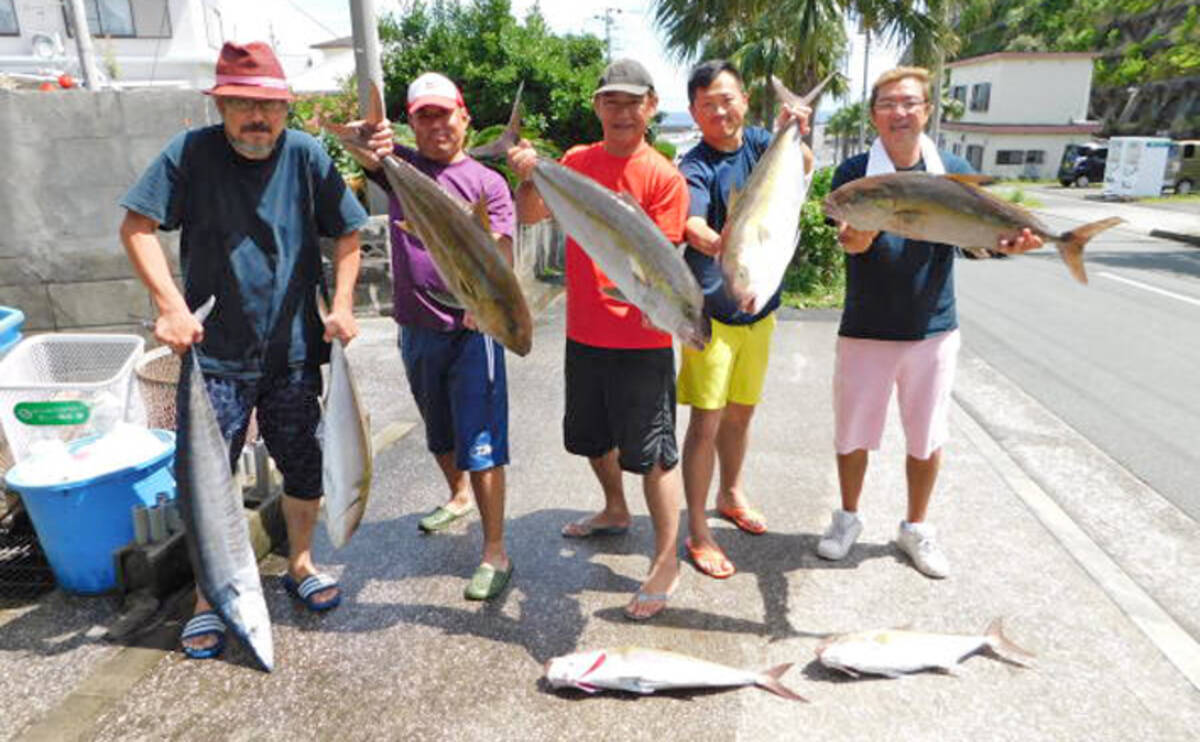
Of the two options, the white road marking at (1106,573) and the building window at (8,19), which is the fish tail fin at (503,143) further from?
the building window at (8,19)

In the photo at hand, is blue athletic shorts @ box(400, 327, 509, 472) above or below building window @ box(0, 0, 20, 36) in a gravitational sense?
below

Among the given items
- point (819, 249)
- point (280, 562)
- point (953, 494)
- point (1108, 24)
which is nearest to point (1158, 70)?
point (1108, 24)

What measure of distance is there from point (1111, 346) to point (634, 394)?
26.2 feet

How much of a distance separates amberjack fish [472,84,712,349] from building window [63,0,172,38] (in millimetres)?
34628

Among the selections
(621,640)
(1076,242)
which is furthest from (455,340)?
(1076,242)

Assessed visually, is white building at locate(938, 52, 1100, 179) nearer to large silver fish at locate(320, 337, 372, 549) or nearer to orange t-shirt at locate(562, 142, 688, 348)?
orange t-shirt at locate(562, 142, 688, 348)

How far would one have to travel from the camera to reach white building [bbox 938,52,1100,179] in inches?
1868

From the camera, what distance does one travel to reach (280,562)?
3.73m

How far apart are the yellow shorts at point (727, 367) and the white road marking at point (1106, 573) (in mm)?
1838

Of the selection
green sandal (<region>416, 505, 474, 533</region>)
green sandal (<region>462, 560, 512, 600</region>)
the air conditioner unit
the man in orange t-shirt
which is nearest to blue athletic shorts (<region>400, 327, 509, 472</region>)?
the man in orange t-shirt

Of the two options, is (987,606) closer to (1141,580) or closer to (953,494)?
(1141,580)

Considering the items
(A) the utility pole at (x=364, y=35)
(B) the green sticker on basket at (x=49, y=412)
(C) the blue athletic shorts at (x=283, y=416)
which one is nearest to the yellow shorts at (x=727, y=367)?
(C) the blue athletic shorts at (x=283, y=416)

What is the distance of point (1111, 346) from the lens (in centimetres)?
866

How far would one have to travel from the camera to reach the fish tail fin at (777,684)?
8.95 ft
